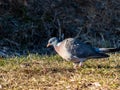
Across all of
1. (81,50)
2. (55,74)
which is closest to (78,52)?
(81,50)

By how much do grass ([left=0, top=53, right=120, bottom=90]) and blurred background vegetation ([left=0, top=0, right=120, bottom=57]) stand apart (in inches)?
49.6

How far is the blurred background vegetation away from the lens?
32.0ft

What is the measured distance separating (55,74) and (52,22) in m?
3.34

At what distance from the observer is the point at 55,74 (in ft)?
23.7

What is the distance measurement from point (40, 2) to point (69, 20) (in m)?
0.74

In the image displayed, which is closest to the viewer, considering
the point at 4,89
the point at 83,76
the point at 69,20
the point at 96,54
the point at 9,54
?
the point at 4,89

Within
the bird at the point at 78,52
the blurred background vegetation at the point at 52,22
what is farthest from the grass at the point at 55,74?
the blurred background vegetation at the point at 52,22

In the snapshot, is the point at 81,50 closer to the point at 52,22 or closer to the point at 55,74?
the point at 55,74

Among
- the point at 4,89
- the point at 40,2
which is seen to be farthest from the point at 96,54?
the point at 40,2

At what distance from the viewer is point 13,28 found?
10047mm

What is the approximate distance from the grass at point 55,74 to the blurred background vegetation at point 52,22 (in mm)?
1259

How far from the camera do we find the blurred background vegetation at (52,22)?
9.76 meters

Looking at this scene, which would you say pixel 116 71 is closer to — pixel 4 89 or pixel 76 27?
pixel 4 89

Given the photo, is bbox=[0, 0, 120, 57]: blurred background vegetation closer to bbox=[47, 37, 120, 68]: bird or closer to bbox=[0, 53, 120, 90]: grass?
bbox=[0, 53, 120, 90]: grass
